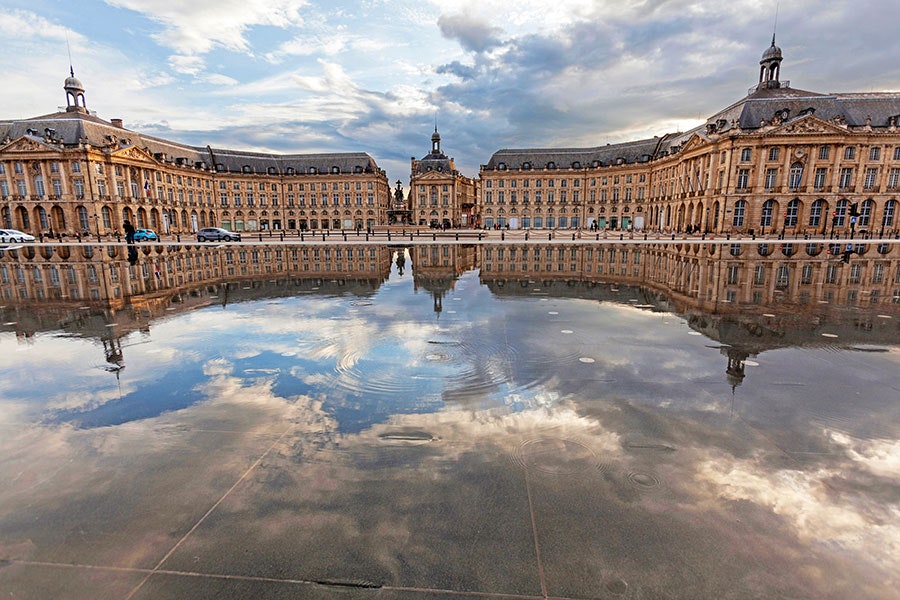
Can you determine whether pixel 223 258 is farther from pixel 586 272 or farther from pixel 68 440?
pixel 68 440

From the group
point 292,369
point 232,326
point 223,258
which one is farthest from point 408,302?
point 223,258

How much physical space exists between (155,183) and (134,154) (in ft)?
17.9

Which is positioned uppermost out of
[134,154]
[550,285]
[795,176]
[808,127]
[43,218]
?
[808,127]

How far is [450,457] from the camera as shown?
5262 millimetres

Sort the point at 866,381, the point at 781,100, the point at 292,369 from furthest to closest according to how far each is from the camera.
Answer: the point at 781,100, the point at 292,369, the point at 866,381

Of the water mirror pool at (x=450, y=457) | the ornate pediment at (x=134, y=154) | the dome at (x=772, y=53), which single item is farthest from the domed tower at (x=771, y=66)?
the ornate pediment at (x=134, y=154)

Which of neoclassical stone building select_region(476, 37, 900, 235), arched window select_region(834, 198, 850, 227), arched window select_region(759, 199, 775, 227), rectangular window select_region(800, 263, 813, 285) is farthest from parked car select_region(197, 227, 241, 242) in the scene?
arched window select_region(834, 198, 850, 227)

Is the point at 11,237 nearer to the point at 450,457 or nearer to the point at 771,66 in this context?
the point at 450,457

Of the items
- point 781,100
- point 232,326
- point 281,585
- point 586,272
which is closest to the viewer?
point 281,585

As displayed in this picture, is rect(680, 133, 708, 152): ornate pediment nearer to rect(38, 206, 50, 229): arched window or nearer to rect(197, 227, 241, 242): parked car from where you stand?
rect(197, 227, 241, 242): parked car

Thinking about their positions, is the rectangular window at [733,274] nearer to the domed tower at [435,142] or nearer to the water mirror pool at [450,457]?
the water mirror pool at [450,457]

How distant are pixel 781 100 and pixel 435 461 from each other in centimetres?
6829

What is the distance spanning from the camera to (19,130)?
194 ft

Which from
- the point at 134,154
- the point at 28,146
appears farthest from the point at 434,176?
the point at 28,146
